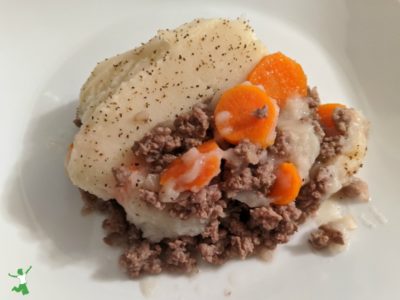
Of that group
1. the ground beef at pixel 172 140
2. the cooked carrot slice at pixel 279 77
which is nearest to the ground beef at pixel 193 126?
the ground beef at pixel 172 140

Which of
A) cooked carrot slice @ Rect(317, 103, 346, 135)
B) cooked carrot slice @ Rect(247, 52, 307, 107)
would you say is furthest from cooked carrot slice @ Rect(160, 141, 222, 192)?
cooked carrot slice @ Rect(317, 103, 346, 135)

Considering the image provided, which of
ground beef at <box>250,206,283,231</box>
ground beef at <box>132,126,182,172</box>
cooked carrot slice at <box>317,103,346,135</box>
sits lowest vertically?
ground beef at <box>250,206,283,231</box>

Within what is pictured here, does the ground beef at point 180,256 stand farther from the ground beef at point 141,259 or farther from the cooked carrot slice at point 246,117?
the cooked carrot slice at point 246,117

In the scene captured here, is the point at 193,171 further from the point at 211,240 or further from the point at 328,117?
the point at 328,117

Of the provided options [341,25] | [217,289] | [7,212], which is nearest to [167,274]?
[217,289]

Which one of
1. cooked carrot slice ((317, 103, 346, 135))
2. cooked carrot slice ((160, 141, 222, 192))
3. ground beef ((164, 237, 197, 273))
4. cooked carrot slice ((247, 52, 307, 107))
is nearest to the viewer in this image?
cooked carrot slice ((160, 141, 222, 192))

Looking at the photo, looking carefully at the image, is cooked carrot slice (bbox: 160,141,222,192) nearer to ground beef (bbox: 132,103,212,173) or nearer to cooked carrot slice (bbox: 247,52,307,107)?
ground beef (bbox: 132,103,212,173)

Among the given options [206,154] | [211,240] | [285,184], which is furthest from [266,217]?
[206,154]
